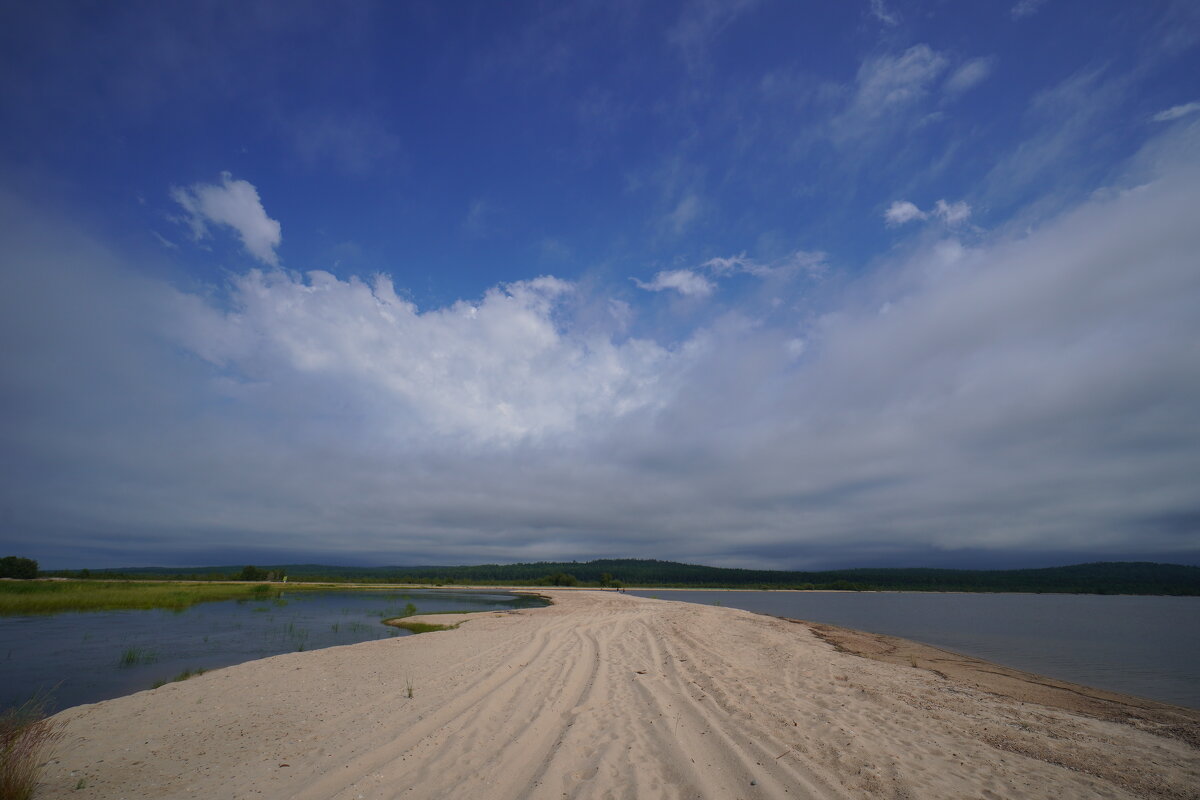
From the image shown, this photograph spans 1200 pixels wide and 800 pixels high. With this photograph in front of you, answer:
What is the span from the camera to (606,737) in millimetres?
8266

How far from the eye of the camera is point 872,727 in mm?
9141

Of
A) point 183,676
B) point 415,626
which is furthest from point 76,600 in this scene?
point 183,676

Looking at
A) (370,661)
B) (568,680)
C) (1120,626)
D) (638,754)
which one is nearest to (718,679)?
(568,680)

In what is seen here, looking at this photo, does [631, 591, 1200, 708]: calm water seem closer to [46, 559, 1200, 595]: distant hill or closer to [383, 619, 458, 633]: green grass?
[383, 619, 458, 633]: green grass

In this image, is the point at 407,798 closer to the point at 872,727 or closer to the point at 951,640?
the point at 872,727

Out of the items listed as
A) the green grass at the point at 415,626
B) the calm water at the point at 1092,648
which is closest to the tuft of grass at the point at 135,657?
the green grass at the point at 415,626

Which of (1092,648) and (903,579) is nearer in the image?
(1092,648)

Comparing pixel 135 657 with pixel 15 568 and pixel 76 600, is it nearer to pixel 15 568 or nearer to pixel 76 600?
pixel 76 600

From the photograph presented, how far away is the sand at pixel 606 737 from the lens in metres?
6.65

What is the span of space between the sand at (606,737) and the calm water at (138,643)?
4168 mm

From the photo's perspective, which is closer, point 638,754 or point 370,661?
point 638,754

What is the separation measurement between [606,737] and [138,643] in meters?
23.8

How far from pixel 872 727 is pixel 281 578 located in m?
105

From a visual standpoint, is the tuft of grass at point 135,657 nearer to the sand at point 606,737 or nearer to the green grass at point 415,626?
the sand at point 606,737
